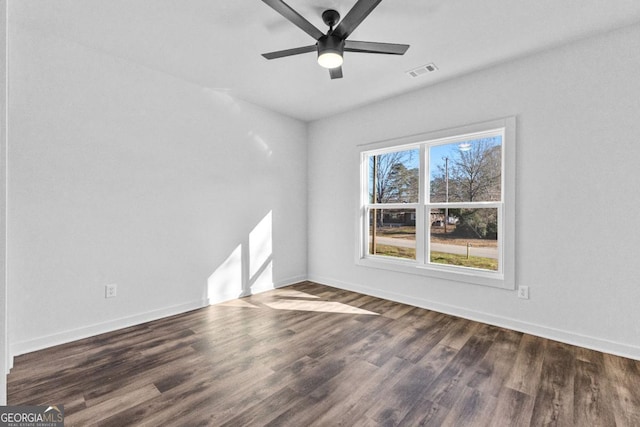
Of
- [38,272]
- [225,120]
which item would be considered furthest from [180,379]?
[225,120]

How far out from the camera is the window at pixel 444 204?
9.95ft

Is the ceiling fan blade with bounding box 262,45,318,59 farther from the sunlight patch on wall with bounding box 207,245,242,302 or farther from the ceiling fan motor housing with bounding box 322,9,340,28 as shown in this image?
the sunlight patch on wall with bounding box 207,245,242,302

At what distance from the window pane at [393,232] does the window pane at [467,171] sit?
1.51ft

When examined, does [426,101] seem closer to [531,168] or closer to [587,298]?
[531,168]

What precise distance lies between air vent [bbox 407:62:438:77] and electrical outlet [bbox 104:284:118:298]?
3.75 m

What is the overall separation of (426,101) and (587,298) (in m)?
2.55

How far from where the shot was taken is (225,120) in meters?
3.69

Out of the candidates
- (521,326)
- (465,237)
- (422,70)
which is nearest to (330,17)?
(422,70)

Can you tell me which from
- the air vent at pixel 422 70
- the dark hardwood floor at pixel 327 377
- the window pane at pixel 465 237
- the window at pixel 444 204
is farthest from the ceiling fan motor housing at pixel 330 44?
the dark hardwood floor at pixel 327 377

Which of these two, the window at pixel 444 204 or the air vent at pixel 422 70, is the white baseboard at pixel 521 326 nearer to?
the window at pixel 444 204

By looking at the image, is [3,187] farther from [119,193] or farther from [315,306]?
[315,306]

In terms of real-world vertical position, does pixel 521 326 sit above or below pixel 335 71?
below

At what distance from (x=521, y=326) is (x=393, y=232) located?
5.71 ft

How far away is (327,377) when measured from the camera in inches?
80.4
